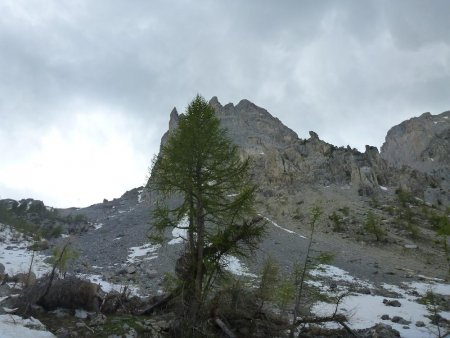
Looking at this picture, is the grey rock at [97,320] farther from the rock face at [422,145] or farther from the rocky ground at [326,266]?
the rock face at [422,145]

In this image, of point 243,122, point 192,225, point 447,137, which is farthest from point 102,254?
point 447,137

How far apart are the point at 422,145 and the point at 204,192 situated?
137 m

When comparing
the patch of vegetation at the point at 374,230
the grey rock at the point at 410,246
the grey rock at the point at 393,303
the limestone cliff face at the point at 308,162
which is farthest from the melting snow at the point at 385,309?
the limestone cliff face at the point at 308,162

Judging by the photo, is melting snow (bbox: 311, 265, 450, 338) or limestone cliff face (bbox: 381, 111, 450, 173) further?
limestone cliff face (bbox: 381, 111, 450, 173)

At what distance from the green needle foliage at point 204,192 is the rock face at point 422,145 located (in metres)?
87.4

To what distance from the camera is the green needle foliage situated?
47.6 feet

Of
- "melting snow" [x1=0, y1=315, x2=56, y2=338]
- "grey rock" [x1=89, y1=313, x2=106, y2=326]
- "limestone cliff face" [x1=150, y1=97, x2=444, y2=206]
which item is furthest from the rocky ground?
"limestone cliff face" [x1=150, y1=97, x2=444, y2=206]

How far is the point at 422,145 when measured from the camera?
133375 millimetres

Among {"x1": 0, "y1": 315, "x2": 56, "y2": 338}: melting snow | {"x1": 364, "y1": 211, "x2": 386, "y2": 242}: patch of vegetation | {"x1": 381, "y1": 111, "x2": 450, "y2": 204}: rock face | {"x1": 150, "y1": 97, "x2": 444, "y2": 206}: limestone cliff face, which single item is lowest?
{"x1": 0, "y1": 315, "x2": 56, "y2": 338}: melting snow

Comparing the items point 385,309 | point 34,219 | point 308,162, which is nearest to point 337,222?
point 385,309

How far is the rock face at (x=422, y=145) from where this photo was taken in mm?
110588

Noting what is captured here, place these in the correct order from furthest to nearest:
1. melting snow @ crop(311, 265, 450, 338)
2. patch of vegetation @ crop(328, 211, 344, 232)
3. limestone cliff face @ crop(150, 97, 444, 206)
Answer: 1. limestone cliff face @ crop(150, 97, 444, 206)
2. patch of vegetation @ crop(328, 211, 344, 232)
3. melting snow @ crop(311, 265, 450, 338)

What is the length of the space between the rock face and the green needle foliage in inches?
3442

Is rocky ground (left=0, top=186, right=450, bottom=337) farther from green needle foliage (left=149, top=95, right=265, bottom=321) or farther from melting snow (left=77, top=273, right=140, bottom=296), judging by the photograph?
green needle foliage (left=149, top=95, right=265, bottom=321)
